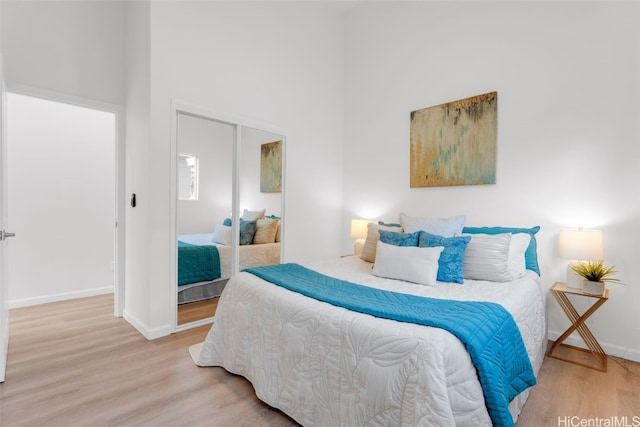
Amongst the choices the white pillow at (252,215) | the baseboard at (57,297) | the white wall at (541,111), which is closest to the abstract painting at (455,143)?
the white wall at (541,111)

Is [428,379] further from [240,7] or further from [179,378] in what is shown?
[240,7]

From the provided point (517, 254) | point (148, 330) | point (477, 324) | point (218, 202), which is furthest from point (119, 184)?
point (517, 254)

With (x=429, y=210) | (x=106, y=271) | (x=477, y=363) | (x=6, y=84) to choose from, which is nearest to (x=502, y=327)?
(x=477, y=363)

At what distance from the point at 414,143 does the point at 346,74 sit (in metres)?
1.51

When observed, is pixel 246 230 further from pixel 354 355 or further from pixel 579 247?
pixel 579 247

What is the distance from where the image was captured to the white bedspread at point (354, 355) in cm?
117

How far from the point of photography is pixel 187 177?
286cm

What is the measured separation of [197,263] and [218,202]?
0.61 meters

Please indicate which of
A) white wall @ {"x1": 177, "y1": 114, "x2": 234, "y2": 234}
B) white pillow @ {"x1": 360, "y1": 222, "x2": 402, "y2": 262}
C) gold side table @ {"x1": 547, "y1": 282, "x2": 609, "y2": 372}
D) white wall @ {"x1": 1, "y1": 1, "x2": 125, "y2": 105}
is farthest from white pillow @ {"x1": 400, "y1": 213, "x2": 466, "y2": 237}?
white wall @ {"x1": 1, "y1": 1, "x2": 125, "y2": 105}

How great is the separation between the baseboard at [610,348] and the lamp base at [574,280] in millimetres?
568

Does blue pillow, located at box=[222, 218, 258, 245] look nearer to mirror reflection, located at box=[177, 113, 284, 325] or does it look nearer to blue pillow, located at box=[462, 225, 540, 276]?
mirror reflection, located at box=[177, 113, 284, 325]

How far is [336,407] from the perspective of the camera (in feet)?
4.60

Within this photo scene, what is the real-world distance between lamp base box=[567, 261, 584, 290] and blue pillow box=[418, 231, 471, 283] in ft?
2.62

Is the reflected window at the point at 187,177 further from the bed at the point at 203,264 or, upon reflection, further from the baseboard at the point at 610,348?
the baseboard at the point at 610,348
